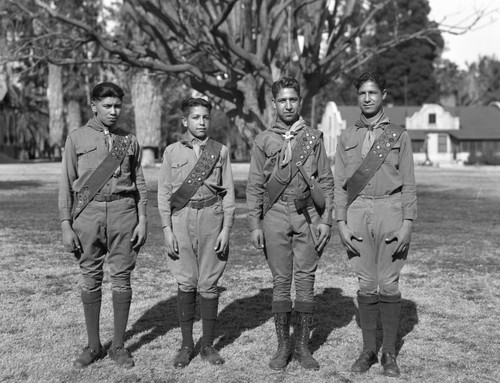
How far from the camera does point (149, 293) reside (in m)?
7.23

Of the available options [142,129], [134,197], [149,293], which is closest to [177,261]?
[134,197]

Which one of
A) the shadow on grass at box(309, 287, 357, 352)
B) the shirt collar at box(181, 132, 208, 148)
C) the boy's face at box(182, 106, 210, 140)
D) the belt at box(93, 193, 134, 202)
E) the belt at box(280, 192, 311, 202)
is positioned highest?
the boy's face at box(182, 106, 210, 140)

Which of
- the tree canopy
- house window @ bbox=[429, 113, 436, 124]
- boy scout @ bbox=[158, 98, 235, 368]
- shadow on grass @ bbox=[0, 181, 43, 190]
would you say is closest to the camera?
boy scout @ bbox=[158, 98, 235, 368]

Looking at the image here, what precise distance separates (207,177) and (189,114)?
0.50 m

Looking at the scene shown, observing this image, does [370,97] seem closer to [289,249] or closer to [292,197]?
[292,197]

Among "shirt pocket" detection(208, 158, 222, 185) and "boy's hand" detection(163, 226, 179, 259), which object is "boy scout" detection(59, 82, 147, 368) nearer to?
"boy's hand" detection(163, 226, 179, 259)

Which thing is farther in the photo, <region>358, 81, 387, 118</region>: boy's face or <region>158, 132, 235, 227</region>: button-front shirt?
<region>158, 132, 235, 227</region>: button-front shirt

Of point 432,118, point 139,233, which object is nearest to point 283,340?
point 139,233

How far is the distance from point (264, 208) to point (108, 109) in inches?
53.8

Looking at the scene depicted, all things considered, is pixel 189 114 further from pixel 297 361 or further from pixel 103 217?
pixel 297 361

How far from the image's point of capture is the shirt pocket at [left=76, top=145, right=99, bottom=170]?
474 cm

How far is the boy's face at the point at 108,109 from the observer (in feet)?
15.5

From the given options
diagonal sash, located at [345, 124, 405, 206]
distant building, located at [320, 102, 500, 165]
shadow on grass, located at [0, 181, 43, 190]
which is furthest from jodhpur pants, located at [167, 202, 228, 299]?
distant building, located at [320, 102, 500, 165]

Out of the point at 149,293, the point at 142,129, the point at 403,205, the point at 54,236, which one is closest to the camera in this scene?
the point at 403,205
